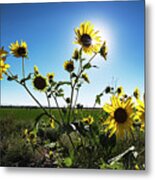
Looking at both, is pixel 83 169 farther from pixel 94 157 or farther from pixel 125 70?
pixel 125 70

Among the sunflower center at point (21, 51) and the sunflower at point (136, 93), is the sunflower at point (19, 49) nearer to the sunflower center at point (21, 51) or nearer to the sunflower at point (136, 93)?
the sunflower center at point (21, 51)

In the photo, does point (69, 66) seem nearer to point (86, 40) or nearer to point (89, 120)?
point (86, 40)

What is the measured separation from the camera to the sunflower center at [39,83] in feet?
7.63

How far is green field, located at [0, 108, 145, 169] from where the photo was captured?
88.7 inches

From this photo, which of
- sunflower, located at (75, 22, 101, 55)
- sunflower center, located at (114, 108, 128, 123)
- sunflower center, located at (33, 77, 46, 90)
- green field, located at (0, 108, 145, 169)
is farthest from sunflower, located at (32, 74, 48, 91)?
sunflower center, located at (114, 108, 128, 123)

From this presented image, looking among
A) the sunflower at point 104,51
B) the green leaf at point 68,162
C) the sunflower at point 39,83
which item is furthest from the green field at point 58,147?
the sunflower at point 104,51

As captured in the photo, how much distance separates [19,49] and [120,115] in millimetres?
525

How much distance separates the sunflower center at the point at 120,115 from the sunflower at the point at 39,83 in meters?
0.33

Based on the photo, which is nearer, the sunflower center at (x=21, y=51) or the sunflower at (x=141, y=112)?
the sunflower at (x=141, y=112)

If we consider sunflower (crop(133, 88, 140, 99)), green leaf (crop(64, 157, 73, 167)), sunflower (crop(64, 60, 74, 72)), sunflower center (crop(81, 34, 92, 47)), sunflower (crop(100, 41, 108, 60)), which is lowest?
green leaf (crop(64, 157, 73, 167))

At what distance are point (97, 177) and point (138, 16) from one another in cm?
71

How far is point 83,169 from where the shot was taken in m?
2.30

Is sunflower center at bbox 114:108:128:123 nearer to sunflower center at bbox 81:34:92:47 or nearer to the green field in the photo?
the green field

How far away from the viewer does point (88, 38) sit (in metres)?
2.29
